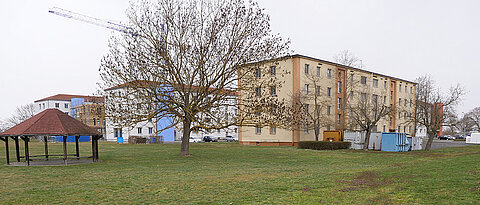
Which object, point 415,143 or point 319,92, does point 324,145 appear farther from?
point 319,92

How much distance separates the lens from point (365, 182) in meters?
11.9

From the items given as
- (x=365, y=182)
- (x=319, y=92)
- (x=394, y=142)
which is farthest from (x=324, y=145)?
(x=365, y=182)

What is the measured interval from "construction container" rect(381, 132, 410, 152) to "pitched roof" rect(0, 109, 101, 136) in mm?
26905

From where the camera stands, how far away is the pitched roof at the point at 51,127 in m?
19.7

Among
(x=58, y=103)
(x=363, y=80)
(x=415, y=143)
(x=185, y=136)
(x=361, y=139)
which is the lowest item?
(x=415, y=143)

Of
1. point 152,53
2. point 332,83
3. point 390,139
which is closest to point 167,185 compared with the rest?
point 152,53

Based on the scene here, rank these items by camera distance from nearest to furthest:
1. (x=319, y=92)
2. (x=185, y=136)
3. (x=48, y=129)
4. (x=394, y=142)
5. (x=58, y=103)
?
(x=48, y=129) → (x=185, y=136) → (x=394, y=142) → (x=319, y=92) → (x=58, y=103)

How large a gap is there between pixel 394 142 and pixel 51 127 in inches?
1161

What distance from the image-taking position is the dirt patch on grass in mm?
→ 10938

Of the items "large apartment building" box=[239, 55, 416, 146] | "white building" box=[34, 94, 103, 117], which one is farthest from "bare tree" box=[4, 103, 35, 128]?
"large apartment building" box=[239, 55, 416, 146]

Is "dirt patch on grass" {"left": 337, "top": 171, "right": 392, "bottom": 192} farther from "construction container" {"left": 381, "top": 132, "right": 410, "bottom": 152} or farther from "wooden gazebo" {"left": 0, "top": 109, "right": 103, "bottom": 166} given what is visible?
"construction container" {"left": 381, "top": 132, "right": 410, "bottom": 152}

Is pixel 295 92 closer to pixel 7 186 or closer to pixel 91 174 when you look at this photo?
pixel 91 174

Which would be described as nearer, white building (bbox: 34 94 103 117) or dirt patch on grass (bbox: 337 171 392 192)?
dirt patch on grass (bbox: 337 171 392 192)

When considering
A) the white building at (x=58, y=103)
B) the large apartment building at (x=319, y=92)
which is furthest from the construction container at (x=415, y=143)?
the white building at (x=58, y=103)
